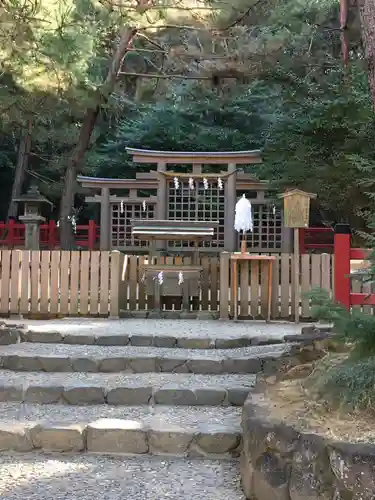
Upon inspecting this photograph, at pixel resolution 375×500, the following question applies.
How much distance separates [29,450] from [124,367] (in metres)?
1.61

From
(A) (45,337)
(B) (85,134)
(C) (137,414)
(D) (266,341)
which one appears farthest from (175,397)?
(B) (85,134)

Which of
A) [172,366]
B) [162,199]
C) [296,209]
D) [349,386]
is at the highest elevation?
[162,199]

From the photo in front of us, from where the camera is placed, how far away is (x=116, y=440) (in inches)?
143

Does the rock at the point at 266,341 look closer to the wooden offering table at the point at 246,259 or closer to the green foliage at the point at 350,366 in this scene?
the wooden offering table at the point at 246,259

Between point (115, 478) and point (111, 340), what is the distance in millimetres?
2961

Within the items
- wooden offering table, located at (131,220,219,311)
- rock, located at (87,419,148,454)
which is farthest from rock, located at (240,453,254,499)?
wooden offering table, located at (131,220,219,311)

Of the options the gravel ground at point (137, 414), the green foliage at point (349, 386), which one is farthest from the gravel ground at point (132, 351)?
the green foliage at point (349, 386)

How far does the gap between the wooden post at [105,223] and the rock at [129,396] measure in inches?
333

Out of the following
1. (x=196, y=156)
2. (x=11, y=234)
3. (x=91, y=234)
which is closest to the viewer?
(x=196, y=156)

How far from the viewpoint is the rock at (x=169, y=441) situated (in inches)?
142

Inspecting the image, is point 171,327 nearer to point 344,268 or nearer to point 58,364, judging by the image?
point 58,364

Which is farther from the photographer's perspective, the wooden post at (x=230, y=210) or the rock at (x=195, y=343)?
the wooden post at (x=230, y=210)

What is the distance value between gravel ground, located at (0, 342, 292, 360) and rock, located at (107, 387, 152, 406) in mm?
826

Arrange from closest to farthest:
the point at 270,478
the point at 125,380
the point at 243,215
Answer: the point at 270,478 → the point at 125,380 → the point at 243,215
